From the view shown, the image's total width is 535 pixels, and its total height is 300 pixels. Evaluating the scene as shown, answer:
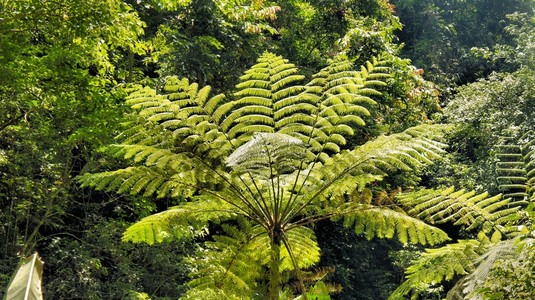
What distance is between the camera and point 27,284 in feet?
7.04

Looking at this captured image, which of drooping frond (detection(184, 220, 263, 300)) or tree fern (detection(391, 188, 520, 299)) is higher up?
tree fern (detection(391, 188, 520, 299))

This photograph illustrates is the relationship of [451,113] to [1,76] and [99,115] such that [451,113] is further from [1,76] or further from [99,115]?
[1,76]

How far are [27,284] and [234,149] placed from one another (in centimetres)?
292

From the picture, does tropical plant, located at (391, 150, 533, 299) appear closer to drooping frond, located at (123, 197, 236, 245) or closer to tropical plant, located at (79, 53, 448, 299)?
tropical plant, located at (79, 53, 448, 299)

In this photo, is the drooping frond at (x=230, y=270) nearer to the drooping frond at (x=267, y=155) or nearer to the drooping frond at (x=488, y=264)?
the drooping frond at (x=267, y=155)

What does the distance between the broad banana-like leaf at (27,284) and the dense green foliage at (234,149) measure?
7.29 ft

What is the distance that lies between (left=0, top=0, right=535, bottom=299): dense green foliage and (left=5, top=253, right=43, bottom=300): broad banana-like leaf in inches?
87.4

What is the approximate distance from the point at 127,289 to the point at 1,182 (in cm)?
224

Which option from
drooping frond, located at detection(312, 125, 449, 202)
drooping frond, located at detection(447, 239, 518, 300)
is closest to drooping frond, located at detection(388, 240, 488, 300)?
drooping frond, located at detection(447, 239, 518, 300)

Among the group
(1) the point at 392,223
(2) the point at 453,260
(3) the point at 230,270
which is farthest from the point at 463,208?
(3) the point at 230,270

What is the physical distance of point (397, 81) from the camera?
11.8 m

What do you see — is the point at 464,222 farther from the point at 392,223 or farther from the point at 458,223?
the point at 392,223

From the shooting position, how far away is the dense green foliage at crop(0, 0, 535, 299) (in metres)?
4.78

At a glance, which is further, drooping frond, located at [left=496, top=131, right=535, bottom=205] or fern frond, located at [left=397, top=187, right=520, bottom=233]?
fern frond, located at [left=397, top=187, right=520, bottom=233]
